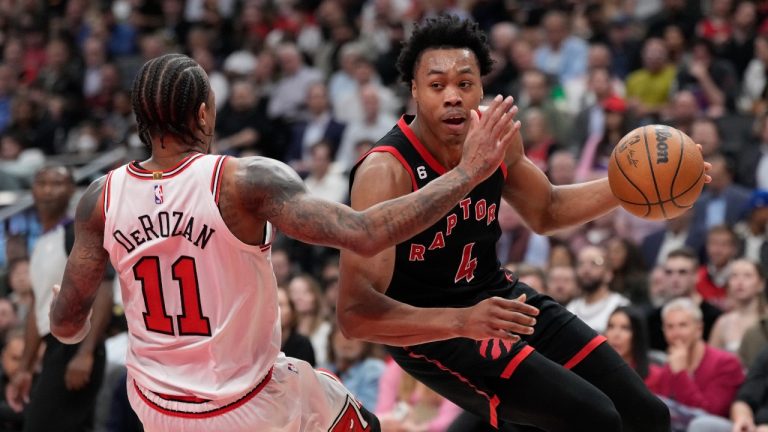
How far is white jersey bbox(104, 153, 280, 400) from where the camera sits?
4477 millimetres

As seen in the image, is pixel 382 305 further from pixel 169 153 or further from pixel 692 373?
pixel 692 373

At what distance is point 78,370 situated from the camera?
738 centimetres

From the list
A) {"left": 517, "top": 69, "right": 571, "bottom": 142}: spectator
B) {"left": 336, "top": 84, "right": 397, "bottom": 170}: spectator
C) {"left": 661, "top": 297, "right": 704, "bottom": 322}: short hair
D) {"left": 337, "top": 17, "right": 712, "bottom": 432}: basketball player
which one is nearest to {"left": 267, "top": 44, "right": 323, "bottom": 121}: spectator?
{"left": 336, "top": 84, "right": 397, "bottom": 170}: spectator

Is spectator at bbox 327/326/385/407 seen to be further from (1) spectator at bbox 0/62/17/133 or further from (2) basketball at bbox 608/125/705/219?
(1) spectator at bbox 0/62/17/133

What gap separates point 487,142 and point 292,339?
4.61 m

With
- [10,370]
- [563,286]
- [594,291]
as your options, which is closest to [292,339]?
[563,286]

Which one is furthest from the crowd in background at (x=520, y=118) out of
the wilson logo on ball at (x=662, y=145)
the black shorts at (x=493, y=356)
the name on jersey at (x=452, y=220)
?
the wilson logo on ball at (x=662, y=145)

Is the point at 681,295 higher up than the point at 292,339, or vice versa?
the point at 681,295

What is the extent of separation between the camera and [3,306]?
35.8ft

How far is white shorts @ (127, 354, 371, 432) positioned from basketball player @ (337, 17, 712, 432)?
1.04ft

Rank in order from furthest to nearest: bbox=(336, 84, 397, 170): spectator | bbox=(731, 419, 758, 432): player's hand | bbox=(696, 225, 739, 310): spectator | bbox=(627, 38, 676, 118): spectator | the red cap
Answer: bbox=(336, 84, 397, 170): spectator, bbox=(627, 38, 676, 118): spectator, the red cap, bbox=(696, 225, 739, 310): spectator, bbox=(731, 419, 758, 432): player's hand

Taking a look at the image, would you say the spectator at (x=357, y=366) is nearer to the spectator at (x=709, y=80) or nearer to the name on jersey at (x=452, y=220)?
the name on jersey at (x=452, y=220)

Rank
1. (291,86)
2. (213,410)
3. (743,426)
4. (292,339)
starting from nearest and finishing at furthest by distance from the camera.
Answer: (213,410), (743,426), (292,339), (291,86)

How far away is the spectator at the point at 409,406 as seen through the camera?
8961 mm
